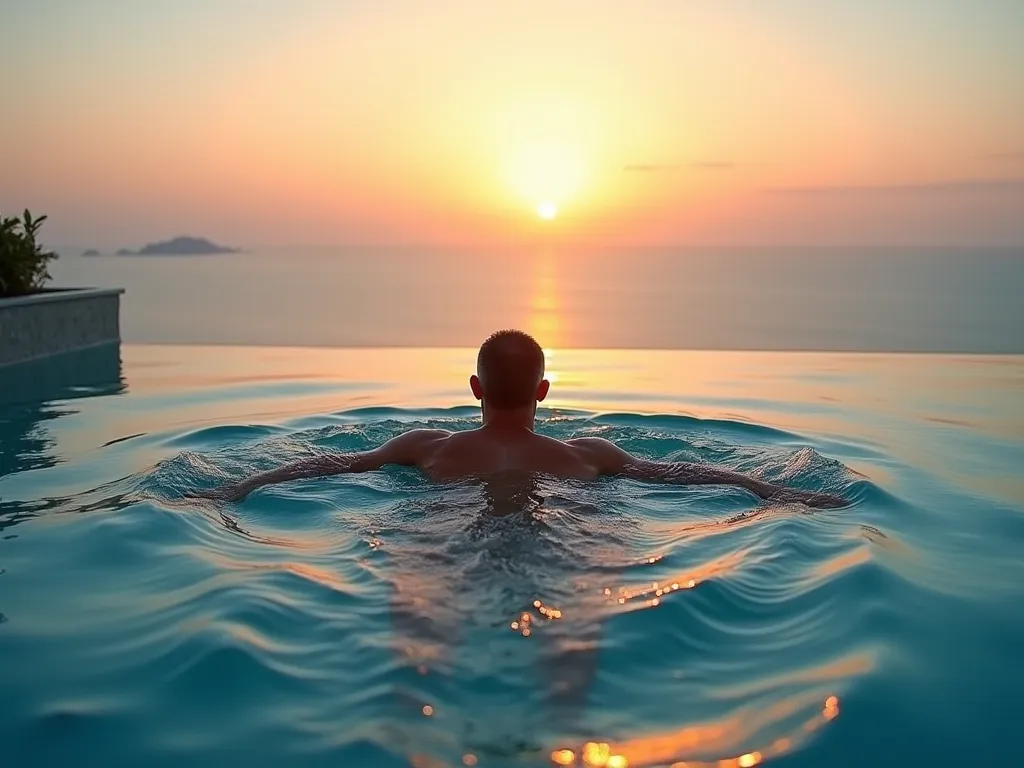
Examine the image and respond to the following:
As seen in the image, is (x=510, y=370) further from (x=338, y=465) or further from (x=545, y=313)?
(x=545, y=313)

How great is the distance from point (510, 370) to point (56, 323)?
6184 mm

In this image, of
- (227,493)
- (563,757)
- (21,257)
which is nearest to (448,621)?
(563,757)

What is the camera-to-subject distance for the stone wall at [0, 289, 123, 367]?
24.7 ft

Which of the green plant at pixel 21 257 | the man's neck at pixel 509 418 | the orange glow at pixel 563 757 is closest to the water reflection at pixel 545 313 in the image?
the green plant at pixel 21 257

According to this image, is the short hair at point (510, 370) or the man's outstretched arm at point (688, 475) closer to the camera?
the short hair at point (510, 370)

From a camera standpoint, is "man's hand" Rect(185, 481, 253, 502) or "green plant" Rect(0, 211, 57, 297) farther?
"green plant" Rect(0, 211, 57, 297)

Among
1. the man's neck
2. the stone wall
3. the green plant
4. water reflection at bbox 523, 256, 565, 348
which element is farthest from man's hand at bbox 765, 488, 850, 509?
the green plant

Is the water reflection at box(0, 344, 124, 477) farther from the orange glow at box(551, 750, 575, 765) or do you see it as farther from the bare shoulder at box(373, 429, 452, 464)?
the orange glow at box(551, 750, 575, 765)

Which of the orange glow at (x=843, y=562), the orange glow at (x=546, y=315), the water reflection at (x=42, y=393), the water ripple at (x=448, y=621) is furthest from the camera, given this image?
the orange glow at (x=546, y=315)

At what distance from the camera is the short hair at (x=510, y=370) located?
345cm

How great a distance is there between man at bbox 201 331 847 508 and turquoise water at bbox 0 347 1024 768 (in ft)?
0.25

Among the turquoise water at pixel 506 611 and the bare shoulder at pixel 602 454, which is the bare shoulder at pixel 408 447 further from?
the bare shoulder at pixel 602 454

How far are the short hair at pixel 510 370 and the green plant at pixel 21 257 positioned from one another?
6426mm

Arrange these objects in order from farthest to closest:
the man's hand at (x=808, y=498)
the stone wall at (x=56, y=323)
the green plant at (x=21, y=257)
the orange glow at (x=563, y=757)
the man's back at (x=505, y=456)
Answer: the green plant at (x=21, y=257), the stone wall at (x=56, y=323), the man's hand at (x=808, y=498), the man's back at (x=505, y=456), the orange glow at (x=563, y=757)
